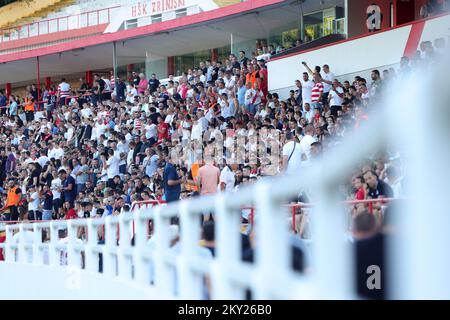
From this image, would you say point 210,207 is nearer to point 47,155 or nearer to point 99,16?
point 47,155

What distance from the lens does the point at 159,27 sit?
2864cm

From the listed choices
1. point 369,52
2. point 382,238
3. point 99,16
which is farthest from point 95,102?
point 382,238

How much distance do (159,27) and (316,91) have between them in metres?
11.8

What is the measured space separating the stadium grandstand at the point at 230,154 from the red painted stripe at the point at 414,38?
53 mm

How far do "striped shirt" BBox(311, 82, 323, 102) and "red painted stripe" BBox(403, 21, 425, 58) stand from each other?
70.3 inches

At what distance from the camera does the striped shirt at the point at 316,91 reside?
58.0ft

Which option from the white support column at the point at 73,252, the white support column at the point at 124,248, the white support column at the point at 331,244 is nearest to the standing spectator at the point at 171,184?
the white support column at the point at 73,252

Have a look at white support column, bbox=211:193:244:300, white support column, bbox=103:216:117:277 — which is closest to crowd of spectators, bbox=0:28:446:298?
white support column, bbox=103:216:117:277

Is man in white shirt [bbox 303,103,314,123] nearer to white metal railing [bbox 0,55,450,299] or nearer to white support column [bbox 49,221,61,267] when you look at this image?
white support column [bbox 49,221,61,267]

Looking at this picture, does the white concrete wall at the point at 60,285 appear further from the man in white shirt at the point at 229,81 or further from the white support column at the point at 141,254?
the man in white shirt at the point at 229,81

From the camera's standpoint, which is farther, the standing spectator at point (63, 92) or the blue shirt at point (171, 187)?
the standing spectator at point (63, 92)

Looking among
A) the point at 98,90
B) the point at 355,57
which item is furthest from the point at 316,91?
the point at 98,90

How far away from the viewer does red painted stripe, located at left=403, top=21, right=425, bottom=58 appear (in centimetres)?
1798
